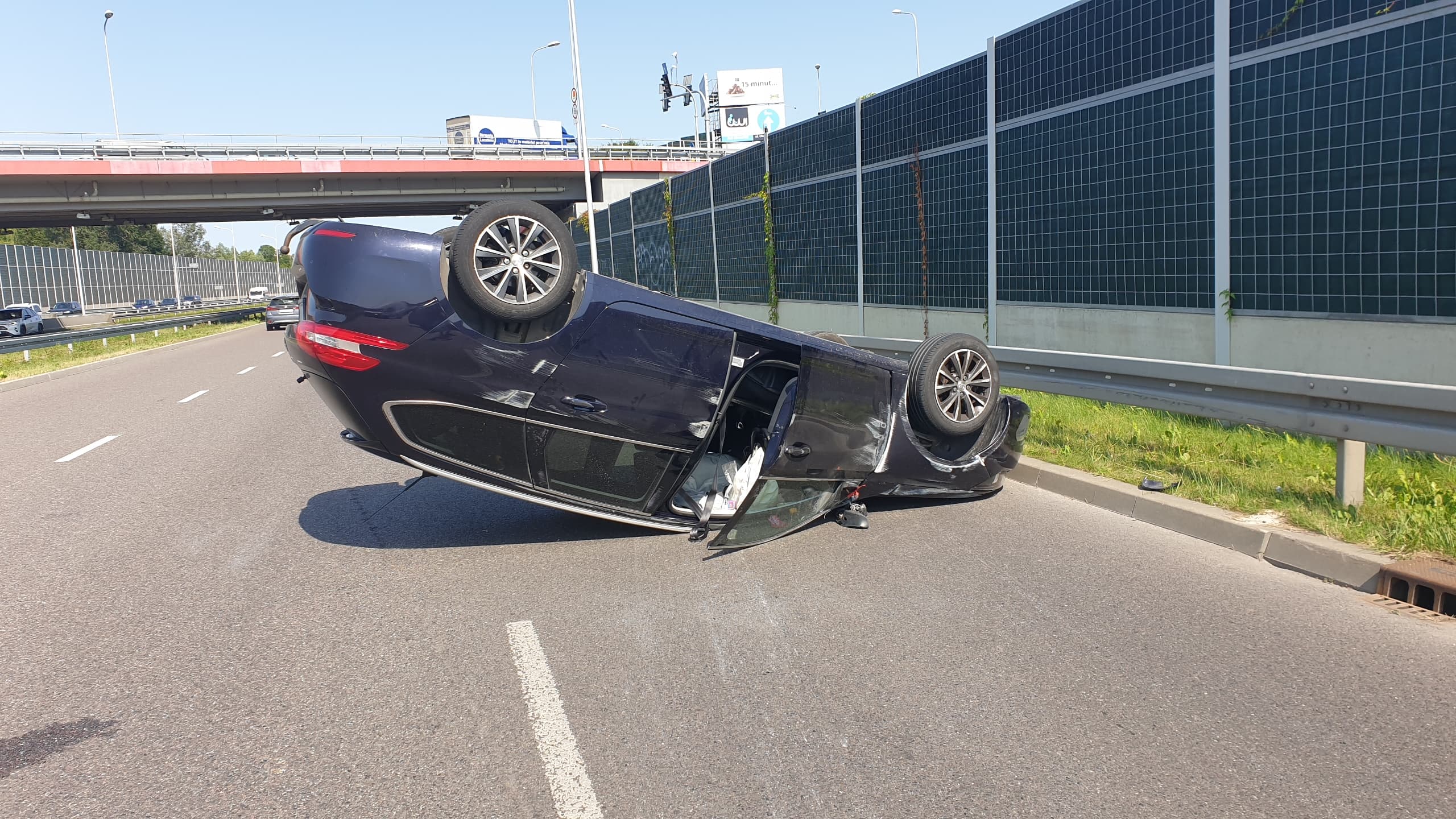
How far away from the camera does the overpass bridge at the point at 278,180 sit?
4388 centimetres

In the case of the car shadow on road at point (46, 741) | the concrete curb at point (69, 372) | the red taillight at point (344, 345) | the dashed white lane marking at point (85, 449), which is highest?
the red taillight at point (344, 345)

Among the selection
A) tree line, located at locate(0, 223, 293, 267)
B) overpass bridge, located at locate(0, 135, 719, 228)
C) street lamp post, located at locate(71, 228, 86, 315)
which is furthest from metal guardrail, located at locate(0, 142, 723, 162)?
tree line, located at locate(0, 223, 293, 267)

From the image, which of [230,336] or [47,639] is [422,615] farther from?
[230,336]

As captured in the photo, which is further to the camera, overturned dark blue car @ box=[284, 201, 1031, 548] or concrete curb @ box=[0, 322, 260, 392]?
concrete curb @ box=[0, 322, 260, 392]

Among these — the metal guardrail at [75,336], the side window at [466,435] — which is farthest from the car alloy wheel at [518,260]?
the metal guardrail at [75,336]

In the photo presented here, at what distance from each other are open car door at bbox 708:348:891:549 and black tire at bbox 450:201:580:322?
1.53 m

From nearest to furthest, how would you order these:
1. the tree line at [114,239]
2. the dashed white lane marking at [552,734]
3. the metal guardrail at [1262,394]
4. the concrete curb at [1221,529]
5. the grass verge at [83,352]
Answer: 1. the dashed white lane marking at [552,734]
2. the concrete curb at [1221,529]
3. the metal guardrail at [1262,394]
4. the grass verge at [83,352]
5. the tree line at [114,239]

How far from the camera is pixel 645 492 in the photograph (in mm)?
6418

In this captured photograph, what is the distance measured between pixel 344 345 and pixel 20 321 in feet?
173

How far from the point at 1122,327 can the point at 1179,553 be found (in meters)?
5.00

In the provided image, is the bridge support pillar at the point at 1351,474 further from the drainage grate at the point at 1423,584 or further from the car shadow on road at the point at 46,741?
the car shadow on road at the point at 46,741

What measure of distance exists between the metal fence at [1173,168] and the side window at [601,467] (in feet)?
18.8

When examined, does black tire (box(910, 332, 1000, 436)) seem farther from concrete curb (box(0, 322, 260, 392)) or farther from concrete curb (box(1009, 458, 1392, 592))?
concrete curb (box(0, 322, 260, 392))

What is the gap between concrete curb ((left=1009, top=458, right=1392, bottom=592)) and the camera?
18.2 ft
